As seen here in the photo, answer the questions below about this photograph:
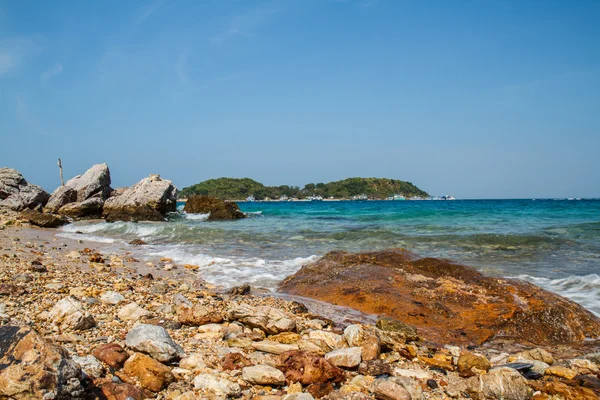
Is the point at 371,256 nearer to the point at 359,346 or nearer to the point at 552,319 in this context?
the point at 552,319

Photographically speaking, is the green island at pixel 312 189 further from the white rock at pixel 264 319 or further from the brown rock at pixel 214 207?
the white rock at pixel 264 319

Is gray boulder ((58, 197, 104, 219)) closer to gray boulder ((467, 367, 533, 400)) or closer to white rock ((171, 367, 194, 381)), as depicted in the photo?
white rock ((171, 367, 194, 381))

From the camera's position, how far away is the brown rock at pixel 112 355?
320cm

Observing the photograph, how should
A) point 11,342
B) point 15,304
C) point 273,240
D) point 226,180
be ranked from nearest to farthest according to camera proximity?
point 11,342 → point 15,304 → point 273,240 → point 226,180

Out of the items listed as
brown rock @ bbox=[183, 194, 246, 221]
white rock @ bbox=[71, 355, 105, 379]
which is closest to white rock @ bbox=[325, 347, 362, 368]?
white rock @ bbox=[71, 355, 105, 379]

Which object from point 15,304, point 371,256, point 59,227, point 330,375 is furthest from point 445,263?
point 59,227

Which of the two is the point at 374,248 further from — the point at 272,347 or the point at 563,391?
the point at 563,391

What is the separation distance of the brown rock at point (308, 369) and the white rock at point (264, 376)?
0.11 metres

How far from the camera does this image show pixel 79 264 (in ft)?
29.6

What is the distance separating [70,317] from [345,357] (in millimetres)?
2852

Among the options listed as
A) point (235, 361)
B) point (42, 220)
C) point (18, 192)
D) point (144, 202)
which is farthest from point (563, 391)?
point (18, 192)

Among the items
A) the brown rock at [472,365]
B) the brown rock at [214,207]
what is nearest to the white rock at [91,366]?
the brown rock at [472,365]

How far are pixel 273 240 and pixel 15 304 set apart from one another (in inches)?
457

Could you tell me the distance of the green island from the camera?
448 feet
